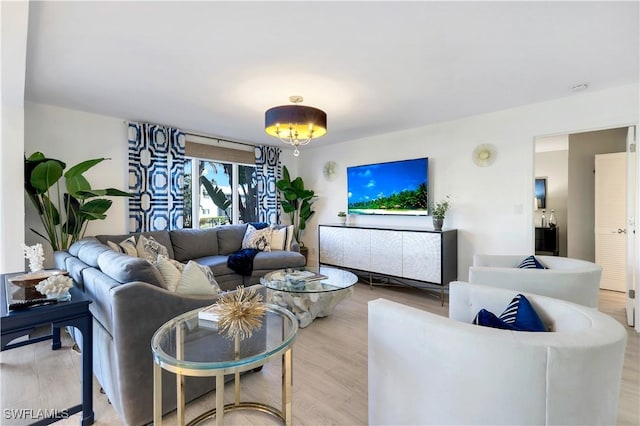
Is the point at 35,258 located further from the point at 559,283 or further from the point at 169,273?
the point at 559,283

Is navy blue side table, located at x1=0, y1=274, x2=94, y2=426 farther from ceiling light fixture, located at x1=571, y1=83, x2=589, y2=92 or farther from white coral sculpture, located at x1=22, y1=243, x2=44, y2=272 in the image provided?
ceiling light fixture, located at x1=571, y1=83, x2=589, y2=92

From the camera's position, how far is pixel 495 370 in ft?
3.32

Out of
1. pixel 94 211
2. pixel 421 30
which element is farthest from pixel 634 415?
pixel 94 211

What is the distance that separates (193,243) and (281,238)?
4.01ft

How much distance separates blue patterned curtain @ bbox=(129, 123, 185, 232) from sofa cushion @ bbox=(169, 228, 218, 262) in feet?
1.04

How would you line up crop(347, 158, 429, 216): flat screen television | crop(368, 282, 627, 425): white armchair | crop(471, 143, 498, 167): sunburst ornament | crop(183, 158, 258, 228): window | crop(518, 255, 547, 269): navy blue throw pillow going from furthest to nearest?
crop(183, 158, 258, 228): window
crop(347, 158, 429, 216): flat screen television
crop(471, 143, 498, 167): sunburst ornament
crop(518, 255, 547, 269): navy blue throw pillow
crop(368, 282, 627, 425): white armchair

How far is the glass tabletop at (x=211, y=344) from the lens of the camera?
46.7 inches

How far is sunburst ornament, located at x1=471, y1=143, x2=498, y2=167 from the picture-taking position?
365 cm

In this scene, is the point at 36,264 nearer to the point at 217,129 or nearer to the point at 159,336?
the point at 159,336

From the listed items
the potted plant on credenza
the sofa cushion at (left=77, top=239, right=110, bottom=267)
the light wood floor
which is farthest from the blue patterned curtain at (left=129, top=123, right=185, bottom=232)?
the potted plant on credenza

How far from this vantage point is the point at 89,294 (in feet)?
6.04

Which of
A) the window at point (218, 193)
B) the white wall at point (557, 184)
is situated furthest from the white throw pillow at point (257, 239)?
the white wall at point (557, 184)

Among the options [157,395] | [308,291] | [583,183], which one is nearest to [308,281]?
[308,291]

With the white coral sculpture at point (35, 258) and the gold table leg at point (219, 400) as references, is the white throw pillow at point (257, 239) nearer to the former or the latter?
the white coral sculpture at point (35, 258)
